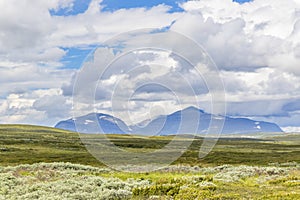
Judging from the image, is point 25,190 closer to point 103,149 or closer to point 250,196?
point 250,196

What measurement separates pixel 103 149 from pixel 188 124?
30952 millimetres

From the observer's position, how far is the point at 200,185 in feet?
89.5

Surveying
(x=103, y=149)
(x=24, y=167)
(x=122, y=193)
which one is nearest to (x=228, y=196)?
(x=122, y=193)

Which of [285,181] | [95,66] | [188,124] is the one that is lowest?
[285,181]

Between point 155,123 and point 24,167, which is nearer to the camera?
point 155,123

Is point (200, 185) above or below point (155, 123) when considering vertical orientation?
below

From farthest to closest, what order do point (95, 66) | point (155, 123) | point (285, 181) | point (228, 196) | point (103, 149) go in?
point (103, 149), point (155, 123), point (95, 66), point (285, 181), point (228, 196)

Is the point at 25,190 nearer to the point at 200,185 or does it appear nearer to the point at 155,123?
the point at 200,185

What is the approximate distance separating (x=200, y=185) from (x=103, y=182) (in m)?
8.63

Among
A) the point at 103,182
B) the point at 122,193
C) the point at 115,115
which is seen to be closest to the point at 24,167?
the point at 115,115

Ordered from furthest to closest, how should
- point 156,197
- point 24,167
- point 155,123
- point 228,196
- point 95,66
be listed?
1. point 24,167
2. point 155,123
3. point 95,66
4. point 156,197
5. point 228,196

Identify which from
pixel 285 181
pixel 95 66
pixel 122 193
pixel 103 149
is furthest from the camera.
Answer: pixel 103 149

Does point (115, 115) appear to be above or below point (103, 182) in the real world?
above

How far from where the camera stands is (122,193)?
26.7 meters
